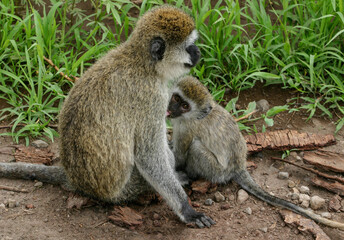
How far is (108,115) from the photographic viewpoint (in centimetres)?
488

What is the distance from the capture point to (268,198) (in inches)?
213

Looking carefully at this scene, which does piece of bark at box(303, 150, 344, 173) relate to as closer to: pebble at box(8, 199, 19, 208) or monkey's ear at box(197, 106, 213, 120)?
monkey's ear at box(197, 106, 213, 120)

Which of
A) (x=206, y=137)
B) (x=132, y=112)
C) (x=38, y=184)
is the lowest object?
(x=38, y=184)

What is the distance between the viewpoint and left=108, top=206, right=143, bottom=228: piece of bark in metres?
5.04

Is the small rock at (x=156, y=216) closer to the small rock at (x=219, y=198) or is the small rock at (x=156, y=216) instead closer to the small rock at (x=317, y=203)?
the small rock at (x=219, y=198)

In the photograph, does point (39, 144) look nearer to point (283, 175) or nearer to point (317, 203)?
point (283, 175)

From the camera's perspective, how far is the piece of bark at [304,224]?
16.4ft

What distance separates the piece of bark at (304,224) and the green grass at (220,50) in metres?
1.65

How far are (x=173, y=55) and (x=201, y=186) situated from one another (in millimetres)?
1544

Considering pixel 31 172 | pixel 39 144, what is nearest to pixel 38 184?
pixel 31 172

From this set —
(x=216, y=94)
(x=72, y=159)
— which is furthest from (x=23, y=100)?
(x=216, y=94)

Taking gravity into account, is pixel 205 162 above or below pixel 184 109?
below

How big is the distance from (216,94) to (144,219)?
6.76 feet

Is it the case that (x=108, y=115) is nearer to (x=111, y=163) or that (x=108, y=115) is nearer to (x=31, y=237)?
(x=111, y=163)
